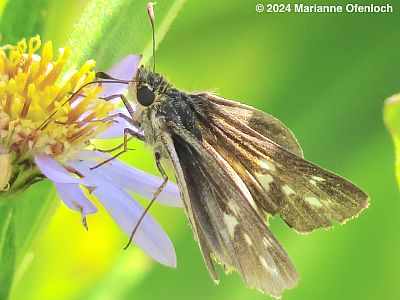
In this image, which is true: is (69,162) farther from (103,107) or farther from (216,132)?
(216,132)

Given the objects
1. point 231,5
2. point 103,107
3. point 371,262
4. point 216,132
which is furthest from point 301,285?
point 231,5

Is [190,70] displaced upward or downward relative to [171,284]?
upward

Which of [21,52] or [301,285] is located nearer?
[21,52]

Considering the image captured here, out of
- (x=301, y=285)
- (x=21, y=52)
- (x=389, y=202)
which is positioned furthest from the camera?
(x=389, y=202)

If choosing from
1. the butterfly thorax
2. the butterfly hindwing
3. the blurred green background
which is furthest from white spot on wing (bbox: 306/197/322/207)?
the blurred green background

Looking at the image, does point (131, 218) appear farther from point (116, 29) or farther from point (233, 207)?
point (116, 29)

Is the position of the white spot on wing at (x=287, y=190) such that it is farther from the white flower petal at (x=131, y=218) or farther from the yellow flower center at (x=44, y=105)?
the yellow flower center at (x=44, y=105)

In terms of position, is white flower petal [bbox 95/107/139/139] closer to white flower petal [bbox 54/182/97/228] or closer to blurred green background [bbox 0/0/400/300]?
blurred green background [bbox 0/0/400/300]

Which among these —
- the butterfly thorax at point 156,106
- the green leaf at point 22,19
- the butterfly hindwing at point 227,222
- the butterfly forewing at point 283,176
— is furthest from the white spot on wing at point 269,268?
the green leaf at point 22,19

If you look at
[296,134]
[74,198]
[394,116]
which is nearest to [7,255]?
[74,198]
